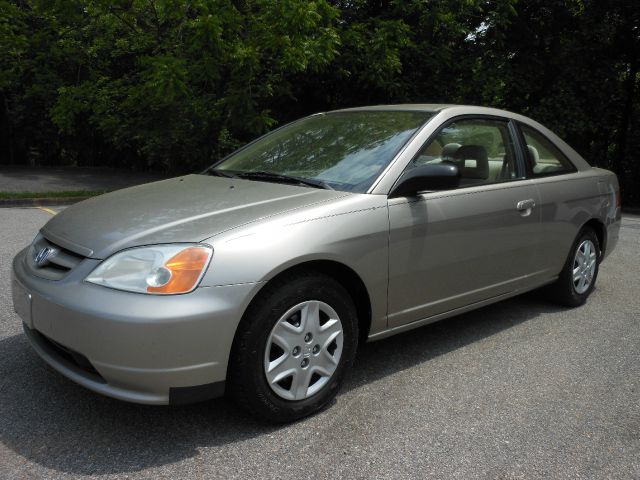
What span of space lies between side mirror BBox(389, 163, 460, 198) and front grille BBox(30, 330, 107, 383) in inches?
66.3

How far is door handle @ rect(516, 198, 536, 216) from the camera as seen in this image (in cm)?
400

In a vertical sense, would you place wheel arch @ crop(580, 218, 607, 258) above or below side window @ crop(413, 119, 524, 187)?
below

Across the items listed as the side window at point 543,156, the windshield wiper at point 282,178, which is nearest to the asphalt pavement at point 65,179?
the windshield wiper at point 282,178

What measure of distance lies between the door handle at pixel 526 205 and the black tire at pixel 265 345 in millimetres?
1602

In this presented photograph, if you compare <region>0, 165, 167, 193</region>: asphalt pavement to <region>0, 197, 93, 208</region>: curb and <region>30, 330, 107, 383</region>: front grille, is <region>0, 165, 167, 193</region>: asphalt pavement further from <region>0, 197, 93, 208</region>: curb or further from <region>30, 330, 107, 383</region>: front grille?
<region>30, 330, 107, 383</region>: front grille

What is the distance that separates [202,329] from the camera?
2498 millimetres

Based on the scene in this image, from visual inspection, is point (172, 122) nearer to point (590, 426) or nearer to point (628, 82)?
point (628, 82)

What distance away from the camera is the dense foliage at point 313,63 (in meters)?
12.3

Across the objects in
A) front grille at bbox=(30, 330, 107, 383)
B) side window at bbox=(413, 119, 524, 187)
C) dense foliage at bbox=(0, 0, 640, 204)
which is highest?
dense foliage at bbox=(0, 0, 640, 204)

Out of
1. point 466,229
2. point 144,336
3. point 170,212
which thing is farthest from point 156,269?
point 466,229

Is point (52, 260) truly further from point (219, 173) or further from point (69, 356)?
point (219, 173)

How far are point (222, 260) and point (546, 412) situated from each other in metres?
1.80

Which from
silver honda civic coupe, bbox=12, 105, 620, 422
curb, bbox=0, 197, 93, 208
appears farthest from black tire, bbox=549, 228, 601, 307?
curb, bbox=0, 197, 93, 208

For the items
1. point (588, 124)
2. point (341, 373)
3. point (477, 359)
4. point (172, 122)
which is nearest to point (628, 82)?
point (588, 124)
